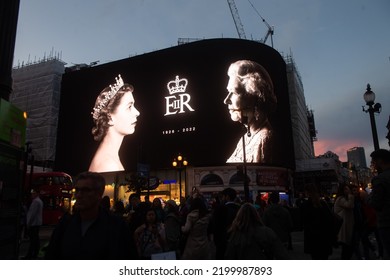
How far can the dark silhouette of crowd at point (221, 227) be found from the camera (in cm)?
253

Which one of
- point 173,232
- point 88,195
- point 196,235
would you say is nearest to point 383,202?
point 196,235

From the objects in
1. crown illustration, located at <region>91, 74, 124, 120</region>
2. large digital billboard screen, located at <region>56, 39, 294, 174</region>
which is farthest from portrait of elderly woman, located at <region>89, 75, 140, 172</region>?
large digital billboard screen, located at <region>56, 39, 294, 174</region>

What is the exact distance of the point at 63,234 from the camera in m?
2.60

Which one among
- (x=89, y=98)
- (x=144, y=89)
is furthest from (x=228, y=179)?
(x=89, y=98)

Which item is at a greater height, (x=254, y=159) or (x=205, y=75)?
(x=205, y=75)

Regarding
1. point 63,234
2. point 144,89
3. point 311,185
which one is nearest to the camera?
point 63,234

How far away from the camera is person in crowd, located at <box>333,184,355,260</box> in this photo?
21.6 ft

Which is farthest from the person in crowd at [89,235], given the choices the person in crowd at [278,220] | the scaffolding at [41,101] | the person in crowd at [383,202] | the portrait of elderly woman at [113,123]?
the scaffolding at [41,101]

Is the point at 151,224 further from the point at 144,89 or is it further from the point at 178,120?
the point at 144,89

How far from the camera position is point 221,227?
265 inches

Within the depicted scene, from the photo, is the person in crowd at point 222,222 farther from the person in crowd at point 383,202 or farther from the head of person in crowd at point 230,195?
the person in crowd at point 383,202

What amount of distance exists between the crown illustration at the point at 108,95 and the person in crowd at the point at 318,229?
41711 mm

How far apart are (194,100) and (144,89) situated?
7805mm

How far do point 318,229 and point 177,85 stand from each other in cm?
3604
